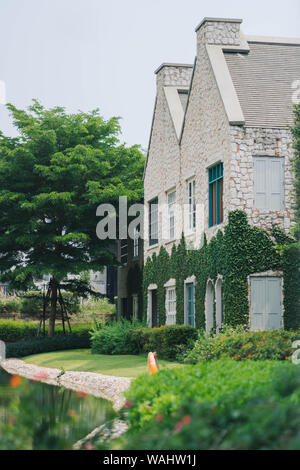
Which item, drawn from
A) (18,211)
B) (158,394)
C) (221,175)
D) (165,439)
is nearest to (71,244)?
(18,211)

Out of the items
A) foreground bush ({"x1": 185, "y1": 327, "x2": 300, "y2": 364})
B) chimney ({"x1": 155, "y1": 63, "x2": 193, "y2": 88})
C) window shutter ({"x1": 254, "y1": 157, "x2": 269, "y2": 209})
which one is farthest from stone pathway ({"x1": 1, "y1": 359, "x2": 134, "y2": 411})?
chimney ({"x1": 155, "y1": 63, "x2": 193, "y2": 88})

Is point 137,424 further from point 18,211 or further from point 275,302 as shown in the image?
point 18,211

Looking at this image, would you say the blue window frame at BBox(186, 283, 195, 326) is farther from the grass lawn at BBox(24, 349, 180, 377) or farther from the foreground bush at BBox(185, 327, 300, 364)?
the foreground bush at BBox(185, 327, 300, 364)

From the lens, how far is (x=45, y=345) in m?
29.7

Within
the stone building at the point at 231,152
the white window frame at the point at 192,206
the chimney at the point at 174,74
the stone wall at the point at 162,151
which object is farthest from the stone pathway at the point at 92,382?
the chimney at the point at 174,74

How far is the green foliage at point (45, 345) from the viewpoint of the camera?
29.3 m

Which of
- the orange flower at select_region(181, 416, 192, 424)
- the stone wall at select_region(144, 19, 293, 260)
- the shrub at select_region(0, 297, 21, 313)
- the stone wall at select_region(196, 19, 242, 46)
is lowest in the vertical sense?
the orange flower at select_region(181, 416, 192, 424)

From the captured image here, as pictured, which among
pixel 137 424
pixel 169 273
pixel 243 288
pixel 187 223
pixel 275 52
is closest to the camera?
pixel 137 424

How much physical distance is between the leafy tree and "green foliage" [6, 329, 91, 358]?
1.89 metres

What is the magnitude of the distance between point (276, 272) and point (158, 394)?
12.8 m

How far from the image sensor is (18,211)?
3108 centimetres

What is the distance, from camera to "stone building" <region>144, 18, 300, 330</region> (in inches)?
808

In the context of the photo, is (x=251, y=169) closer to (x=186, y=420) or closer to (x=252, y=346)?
(x=252, y=346)
